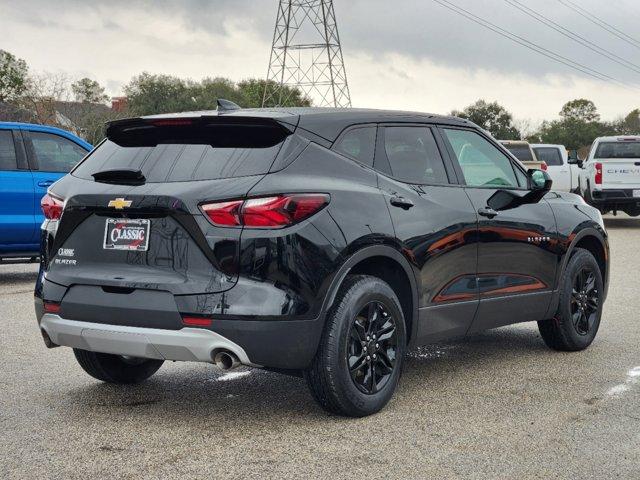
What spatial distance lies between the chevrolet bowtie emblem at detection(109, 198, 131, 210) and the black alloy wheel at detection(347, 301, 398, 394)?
1.35 m

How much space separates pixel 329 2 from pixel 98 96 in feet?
70.5

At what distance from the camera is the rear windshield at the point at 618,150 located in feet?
75.8

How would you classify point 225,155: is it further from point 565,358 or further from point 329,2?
point 329,2

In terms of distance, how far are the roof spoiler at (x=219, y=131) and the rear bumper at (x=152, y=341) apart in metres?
1.04

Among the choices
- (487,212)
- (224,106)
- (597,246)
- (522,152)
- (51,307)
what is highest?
(522,152)

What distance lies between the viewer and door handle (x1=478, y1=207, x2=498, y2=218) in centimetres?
656

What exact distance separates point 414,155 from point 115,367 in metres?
2.28

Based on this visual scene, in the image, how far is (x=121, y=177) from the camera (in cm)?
555

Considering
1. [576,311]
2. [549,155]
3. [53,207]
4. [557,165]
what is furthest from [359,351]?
[549,155]

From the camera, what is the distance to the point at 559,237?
7379 millimetres

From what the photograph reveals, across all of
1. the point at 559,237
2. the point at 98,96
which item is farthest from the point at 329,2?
the point at 559,237

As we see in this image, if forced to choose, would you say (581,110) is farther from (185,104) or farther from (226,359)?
(226,359)

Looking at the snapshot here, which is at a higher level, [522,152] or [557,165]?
[522,152]

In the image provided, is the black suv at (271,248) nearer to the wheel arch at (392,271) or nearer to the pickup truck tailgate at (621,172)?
the wheel arch at (392,271)
